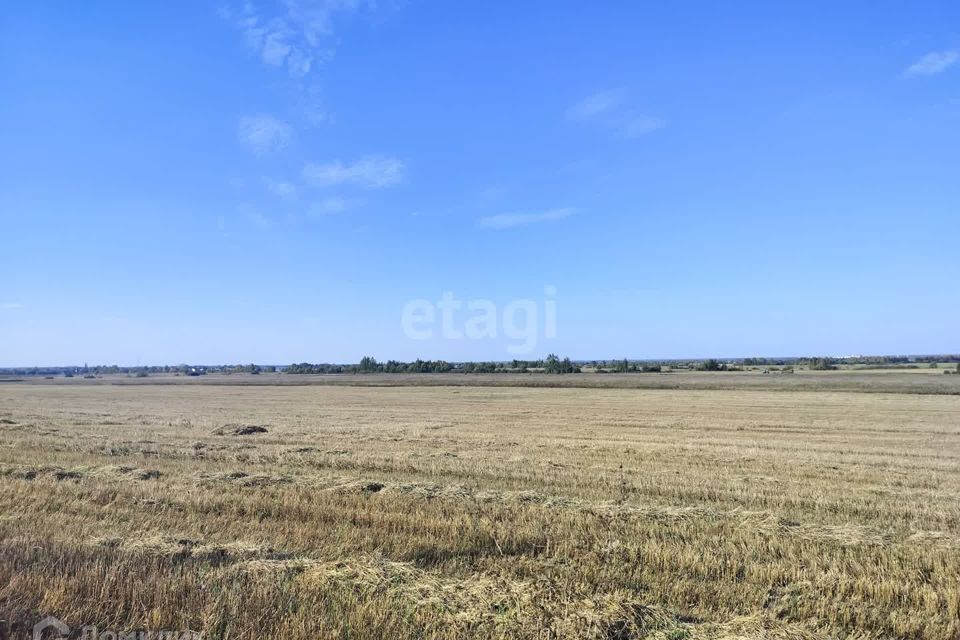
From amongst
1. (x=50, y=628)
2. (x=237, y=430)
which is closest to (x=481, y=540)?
(x=50, y=628)

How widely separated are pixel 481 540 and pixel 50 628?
188 inches

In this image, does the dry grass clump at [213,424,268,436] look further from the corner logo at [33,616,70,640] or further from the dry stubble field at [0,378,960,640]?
the corner logo at [33,616,70,640]

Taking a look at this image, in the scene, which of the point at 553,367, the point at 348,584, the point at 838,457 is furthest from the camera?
the point at 553,367

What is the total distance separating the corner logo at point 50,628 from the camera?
439cm

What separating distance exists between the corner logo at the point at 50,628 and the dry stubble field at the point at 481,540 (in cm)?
14

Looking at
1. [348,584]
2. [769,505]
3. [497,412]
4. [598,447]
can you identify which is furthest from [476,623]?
[497,412]

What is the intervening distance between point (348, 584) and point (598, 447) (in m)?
13.5

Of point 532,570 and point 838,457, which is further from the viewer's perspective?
point 838,457

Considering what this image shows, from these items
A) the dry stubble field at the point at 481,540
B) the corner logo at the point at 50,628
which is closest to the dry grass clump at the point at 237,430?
the dry stubble field at the point at 481,540

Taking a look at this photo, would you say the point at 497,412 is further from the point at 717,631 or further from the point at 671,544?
the point at 717,631

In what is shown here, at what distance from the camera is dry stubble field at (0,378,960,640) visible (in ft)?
16.5

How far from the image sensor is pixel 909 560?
703 cm

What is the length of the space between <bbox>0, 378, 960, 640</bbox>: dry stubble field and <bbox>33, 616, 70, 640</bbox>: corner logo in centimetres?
14

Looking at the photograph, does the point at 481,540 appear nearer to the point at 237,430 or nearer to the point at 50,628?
the point at 50,628
